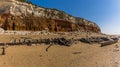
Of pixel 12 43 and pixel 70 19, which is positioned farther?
pixel 70 19

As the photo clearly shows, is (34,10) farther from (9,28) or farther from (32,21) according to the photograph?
(9,28)

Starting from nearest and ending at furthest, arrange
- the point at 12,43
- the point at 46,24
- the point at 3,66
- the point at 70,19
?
1. the point at 3,66
2. the point at 12,43
3. the point at 46,24
4. the point at 70,19

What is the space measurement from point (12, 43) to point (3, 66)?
12418mm

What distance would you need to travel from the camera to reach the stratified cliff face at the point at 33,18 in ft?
153

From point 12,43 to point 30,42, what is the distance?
9.25 feet

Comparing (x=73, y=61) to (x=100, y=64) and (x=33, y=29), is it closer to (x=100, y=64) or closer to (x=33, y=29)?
(x=100, y=64)

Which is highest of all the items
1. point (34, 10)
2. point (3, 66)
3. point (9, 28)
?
point (34, 10)

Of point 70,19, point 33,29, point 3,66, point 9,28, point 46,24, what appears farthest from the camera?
point 70,19

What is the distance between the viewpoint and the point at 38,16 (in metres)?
54.0

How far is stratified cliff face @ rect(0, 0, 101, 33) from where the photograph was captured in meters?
46.8

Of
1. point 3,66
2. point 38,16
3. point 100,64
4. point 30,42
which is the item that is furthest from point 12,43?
point 38,16

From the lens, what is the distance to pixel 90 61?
18.9m

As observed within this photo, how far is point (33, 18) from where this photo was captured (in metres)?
51.8

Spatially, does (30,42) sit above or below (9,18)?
below
